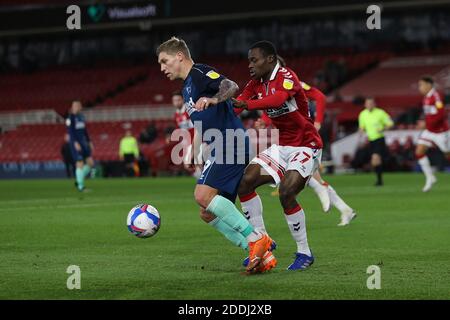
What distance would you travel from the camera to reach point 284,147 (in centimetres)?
864

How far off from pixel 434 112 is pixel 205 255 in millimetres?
11461

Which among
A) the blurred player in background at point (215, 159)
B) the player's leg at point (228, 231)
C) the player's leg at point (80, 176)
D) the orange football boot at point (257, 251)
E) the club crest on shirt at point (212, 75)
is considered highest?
the club crest on shirt at point (212, 75)

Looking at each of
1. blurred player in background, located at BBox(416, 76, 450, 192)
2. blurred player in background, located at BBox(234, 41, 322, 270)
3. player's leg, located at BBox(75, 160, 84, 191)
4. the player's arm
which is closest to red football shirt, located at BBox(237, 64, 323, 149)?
blurred player in background, located at BBox(234, 41, 322, 270)

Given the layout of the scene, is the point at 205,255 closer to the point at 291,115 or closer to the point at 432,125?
the point at 291,115

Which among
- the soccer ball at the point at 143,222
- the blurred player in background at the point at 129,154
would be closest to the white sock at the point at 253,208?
the soccer ball at the point at 143,222

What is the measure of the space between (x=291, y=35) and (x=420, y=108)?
1110 cm

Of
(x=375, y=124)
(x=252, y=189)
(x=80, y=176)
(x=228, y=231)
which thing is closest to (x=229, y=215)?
(x=228, y=231)

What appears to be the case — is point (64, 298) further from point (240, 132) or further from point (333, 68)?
point (333, 68)

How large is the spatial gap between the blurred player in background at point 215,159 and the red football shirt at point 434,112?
12.1 m

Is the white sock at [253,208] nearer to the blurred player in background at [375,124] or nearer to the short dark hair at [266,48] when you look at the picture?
the short dark hair at [266,48]

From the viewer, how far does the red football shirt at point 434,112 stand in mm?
19172

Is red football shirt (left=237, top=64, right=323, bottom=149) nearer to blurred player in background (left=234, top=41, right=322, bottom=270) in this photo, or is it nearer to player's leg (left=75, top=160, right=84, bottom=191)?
blurred player in background (left=234, top=41, right=322, bottom=270)

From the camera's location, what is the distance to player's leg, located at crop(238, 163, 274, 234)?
8.73m
